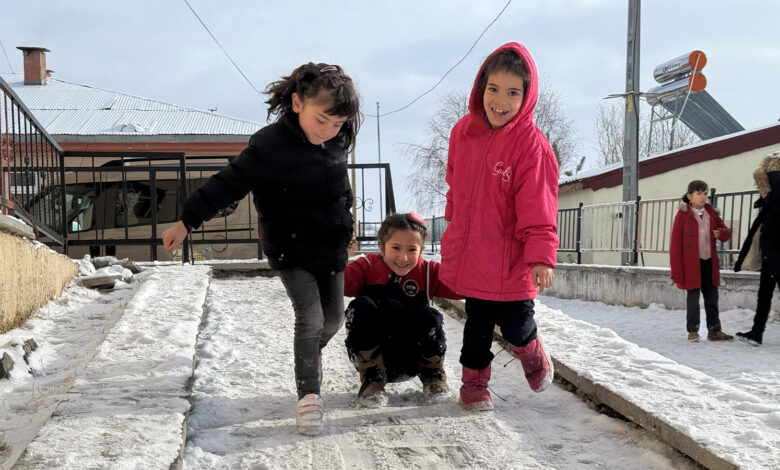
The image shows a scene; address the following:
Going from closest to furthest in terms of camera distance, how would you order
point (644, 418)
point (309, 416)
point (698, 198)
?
point (644, 418) < point (309, 416) < point (698, 198)

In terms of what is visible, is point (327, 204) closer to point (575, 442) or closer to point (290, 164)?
point (290, 164)

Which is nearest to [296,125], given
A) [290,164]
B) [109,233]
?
[290,164]

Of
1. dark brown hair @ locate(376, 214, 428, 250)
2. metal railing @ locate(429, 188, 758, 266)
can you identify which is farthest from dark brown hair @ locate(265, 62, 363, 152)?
metal railing @ locate(429, 188, 758, 266)

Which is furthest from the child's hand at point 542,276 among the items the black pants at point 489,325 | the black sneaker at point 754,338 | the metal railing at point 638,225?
the metal railing at point 638,225

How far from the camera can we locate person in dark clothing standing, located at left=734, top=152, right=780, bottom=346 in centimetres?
617

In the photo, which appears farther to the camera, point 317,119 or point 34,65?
point 34,65

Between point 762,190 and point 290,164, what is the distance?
5640mm

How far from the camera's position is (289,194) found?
106 inches

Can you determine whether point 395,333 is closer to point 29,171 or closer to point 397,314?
point 397,314


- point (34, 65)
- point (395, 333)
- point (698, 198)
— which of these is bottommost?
point (395, 333)

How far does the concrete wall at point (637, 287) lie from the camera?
27.5 ft

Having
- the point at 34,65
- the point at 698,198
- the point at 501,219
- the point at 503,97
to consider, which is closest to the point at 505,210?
the point at 501,219

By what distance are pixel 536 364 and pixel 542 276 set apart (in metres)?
0.52

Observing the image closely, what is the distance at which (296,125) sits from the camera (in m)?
2.72
